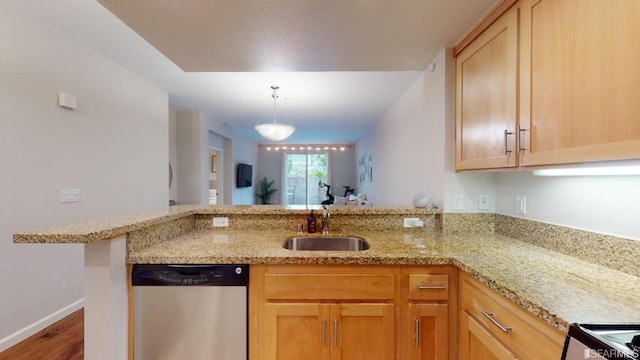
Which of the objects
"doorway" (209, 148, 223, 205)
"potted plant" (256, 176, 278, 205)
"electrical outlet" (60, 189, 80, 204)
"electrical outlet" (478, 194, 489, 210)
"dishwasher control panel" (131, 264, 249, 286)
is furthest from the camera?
"potted plant" (256, 176, 278, 205)

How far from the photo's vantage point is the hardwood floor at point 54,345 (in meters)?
2.01

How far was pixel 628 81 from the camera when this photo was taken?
33.7 inches

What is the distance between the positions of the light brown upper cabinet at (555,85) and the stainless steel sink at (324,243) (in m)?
0.93

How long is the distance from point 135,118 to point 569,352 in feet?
14.2

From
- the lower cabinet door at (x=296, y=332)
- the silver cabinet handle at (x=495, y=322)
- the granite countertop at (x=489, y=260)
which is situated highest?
the granite countertop at (x=489, y=260)

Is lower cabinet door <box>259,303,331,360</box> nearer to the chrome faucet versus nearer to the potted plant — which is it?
the chrome faucet

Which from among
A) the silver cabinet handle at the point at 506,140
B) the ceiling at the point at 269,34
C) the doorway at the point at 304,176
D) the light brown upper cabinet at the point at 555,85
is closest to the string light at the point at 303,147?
the doorway at the point at 304,176

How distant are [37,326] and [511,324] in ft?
10.9

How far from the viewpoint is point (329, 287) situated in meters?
1.43

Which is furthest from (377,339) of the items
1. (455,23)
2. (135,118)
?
(135,118)

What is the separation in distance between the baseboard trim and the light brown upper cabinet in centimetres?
352

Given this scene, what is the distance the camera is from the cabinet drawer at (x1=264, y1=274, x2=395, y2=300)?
1.42m

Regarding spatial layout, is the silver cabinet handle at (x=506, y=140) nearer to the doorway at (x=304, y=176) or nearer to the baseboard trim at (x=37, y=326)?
the baseboard trim at (x=37, y=326)

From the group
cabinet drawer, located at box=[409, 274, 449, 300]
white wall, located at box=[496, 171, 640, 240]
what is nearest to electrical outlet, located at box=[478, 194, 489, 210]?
white wall, located at box=[496, 171, 640, 240]
